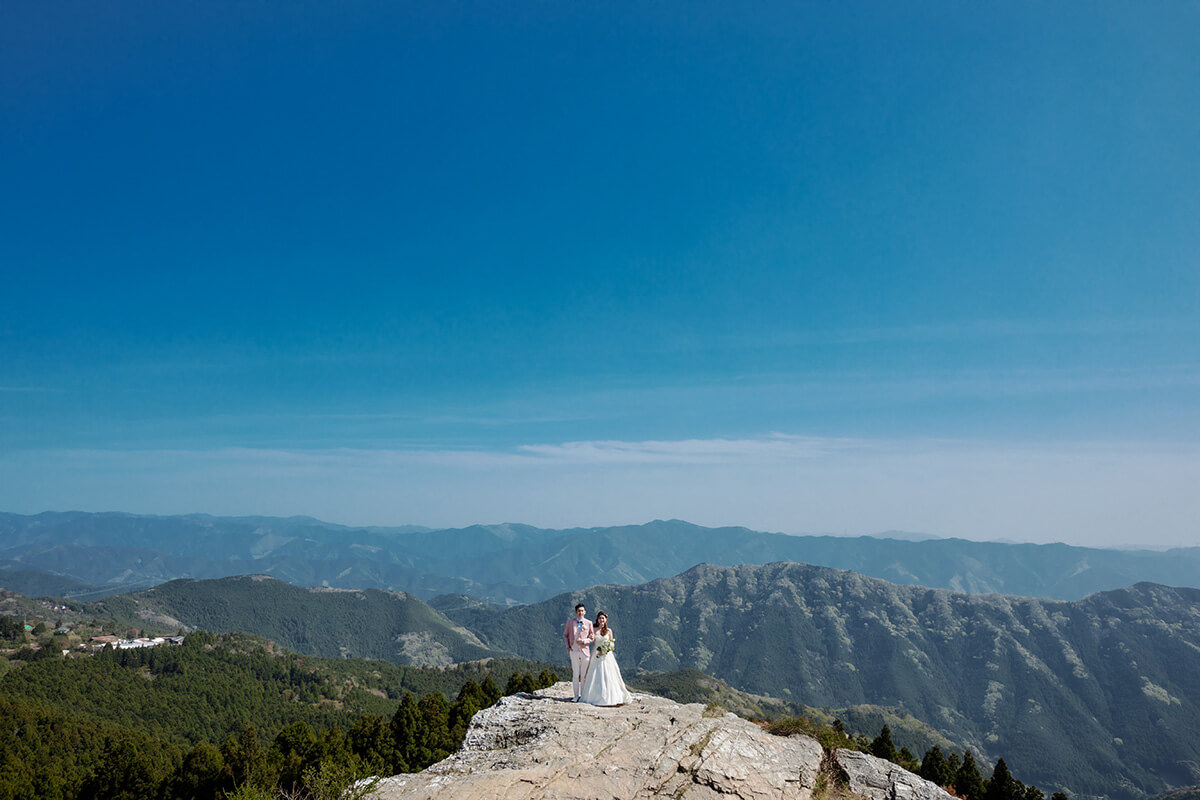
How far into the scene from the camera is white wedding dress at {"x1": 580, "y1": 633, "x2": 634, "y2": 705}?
24578 mm

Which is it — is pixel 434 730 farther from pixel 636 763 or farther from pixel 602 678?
pixel 636 763

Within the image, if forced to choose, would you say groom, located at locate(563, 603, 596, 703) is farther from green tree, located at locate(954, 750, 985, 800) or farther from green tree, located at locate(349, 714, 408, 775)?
green tree, located at locate(954, 750, 985, 800)

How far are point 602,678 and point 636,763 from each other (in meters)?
6.15

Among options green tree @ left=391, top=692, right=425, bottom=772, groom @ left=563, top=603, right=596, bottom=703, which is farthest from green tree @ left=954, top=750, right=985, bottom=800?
groom @ left=563, top=603, right=596, bottom=703

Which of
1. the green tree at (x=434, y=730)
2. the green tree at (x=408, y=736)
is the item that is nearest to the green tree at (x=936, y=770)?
the green tree at (x=434, y=730)

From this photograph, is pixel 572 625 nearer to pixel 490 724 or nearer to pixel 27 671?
pixel 490 724

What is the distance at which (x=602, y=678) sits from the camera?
24844mm

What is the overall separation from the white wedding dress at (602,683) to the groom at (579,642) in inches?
10.8

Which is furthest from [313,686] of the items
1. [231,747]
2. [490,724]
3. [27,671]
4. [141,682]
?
[490,724]

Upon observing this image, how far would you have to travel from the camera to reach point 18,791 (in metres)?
83.4

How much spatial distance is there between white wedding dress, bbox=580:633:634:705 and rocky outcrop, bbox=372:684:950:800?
1.88ft

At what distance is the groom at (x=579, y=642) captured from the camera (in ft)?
80.1

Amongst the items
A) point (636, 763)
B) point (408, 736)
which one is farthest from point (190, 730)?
point (636, 763)

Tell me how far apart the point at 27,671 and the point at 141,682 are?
26.5 m
